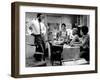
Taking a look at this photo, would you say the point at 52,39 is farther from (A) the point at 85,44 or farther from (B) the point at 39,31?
(A) the point at 85,44

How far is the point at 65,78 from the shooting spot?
6.01ft

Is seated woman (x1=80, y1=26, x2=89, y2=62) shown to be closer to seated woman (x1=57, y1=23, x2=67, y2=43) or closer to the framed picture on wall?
the framed picture on wall

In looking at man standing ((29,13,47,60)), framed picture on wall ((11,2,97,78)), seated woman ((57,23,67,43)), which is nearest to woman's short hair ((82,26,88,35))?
framed picture on wall ((11,2,97,78))

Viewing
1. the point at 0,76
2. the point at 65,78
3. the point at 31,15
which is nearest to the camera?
the point at 0,76

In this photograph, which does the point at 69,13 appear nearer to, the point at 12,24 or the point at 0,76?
the point at 12,24

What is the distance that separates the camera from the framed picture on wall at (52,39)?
1.66 metres

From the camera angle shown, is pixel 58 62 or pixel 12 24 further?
pixel 58 62

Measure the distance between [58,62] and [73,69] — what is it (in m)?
0.13

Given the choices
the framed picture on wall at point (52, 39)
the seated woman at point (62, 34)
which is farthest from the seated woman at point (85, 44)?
the seated woman at point (62, 34)

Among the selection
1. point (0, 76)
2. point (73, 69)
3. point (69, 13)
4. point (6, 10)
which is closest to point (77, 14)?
point (69, 13)

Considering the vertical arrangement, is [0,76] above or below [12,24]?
below

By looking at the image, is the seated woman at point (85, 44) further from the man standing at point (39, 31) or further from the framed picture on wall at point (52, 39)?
the man standing at point (39, 31)

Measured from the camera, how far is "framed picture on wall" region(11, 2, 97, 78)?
1.66 metres

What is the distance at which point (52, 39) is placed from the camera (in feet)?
5.80
